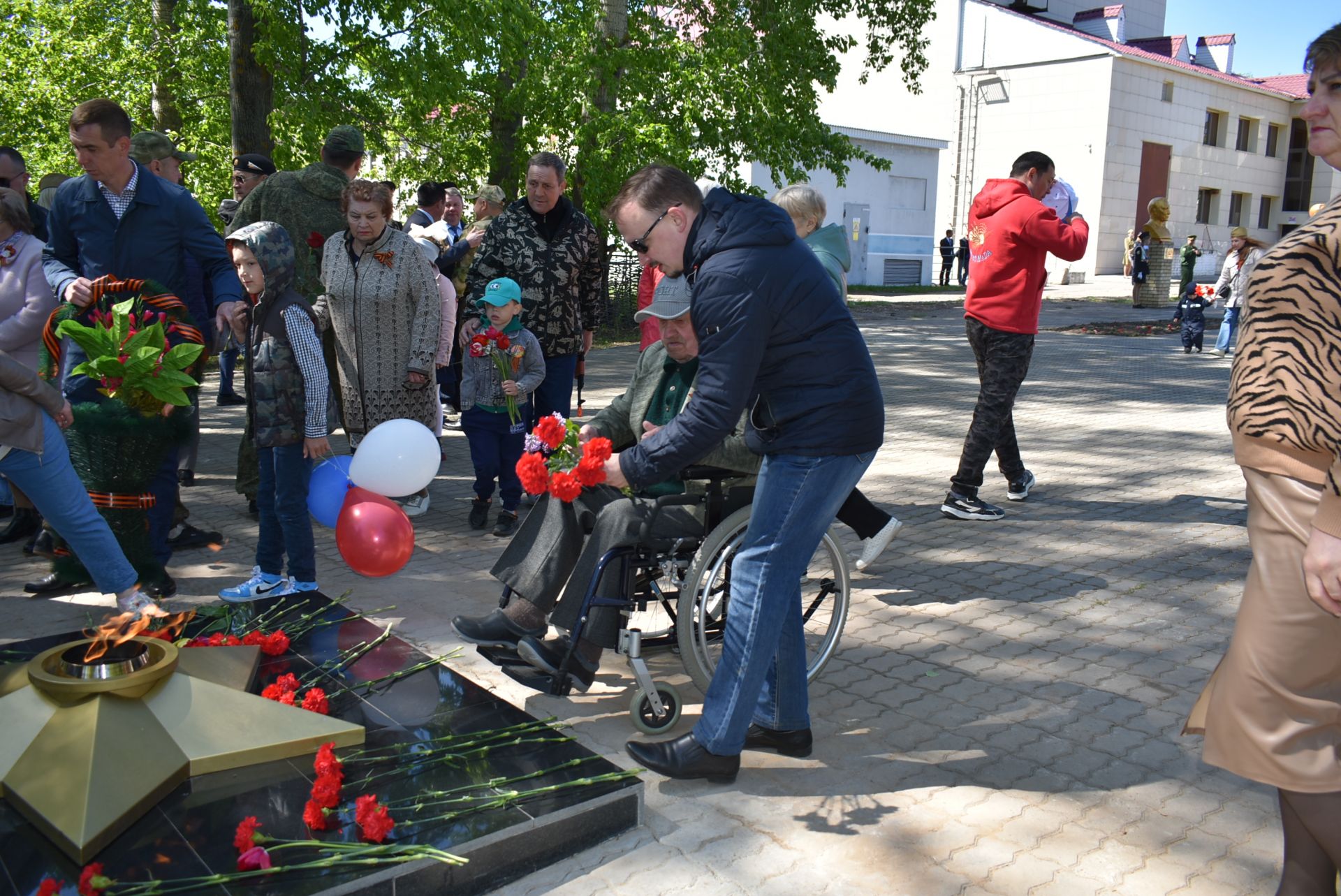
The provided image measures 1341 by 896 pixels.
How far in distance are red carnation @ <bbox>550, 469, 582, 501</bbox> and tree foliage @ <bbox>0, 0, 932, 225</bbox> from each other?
34.6ft

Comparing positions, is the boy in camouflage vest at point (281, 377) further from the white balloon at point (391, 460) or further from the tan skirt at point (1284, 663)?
the tan skirt at point (1284, 663)

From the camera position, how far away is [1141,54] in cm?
3738

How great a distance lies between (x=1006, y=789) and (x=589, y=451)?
1.75 meters

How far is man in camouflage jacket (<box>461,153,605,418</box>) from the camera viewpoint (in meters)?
6.63

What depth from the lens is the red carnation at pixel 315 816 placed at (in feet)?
9.97

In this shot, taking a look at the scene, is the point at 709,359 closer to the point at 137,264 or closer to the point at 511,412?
the point at 511,412

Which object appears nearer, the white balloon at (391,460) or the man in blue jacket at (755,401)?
the man in blue jacket at (755,401)

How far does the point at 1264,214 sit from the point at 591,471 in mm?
50554

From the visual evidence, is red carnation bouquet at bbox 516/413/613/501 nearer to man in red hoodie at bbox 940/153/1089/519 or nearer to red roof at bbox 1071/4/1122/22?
man in red hoodie at bbox 940/153/1089/519

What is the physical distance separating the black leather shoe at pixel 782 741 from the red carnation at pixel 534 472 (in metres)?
1.13

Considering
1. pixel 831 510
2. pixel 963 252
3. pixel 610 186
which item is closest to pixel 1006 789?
pixel 831 510

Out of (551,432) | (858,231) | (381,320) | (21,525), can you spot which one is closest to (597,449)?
(551,432)

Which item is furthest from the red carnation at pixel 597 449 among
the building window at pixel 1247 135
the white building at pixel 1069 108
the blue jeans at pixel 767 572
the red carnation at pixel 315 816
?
the building window at pixel 1247 135

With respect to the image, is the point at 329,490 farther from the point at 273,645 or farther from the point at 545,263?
the point at 545,263
